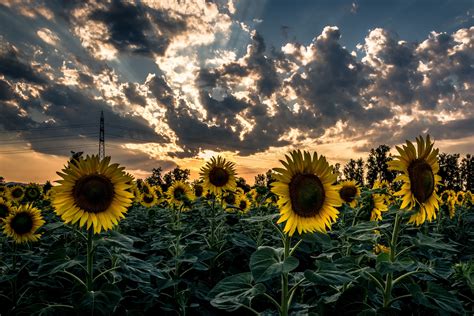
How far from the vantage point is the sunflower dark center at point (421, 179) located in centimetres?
306

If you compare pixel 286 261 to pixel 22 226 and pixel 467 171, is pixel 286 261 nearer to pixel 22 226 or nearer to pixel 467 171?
pixel 22 226

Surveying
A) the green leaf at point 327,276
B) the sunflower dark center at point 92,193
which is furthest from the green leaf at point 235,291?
the sunflower dark center at point 92,193

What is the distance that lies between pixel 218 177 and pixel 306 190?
12.8 ft

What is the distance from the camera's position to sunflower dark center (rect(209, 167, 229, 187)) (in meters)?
6.85

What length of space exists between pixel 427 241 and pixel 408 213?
0.90 feet

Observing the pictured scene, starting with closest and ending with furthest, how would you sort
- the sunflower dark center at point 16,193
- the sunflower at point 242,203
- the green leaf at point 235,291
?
the green leaf at point 235,291, the sunflower at point 242,203, the sunflower dark center at point 16,193

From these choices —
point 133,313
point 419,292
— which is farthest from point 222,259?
point 419,292

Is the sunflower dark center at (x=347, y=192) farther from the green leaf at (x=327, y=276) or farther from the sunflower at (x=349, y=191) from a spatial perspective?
the green leaf at (x=327, y=276)

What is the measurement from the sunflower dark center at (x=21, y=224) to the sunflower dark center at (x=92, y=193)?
2.44 meters

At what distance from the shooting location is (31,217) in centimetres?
542

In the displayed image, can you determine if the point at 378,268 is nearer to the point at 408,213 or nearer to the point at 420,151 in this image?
the point at 408,213

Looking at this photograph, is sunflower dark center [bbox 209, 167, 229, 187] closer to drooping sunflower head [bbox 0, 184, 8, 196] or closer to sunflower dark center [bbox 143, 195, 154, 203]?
sunflower dark center [bbox 143, 195, 154, 203]

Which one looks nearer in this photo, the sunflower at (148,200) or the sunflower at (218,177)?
the sunflower at (218,177)

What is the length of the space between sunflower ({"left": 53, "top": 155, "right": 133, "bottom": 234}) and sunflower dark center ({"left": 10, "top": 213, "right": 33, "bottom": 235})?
232cm
